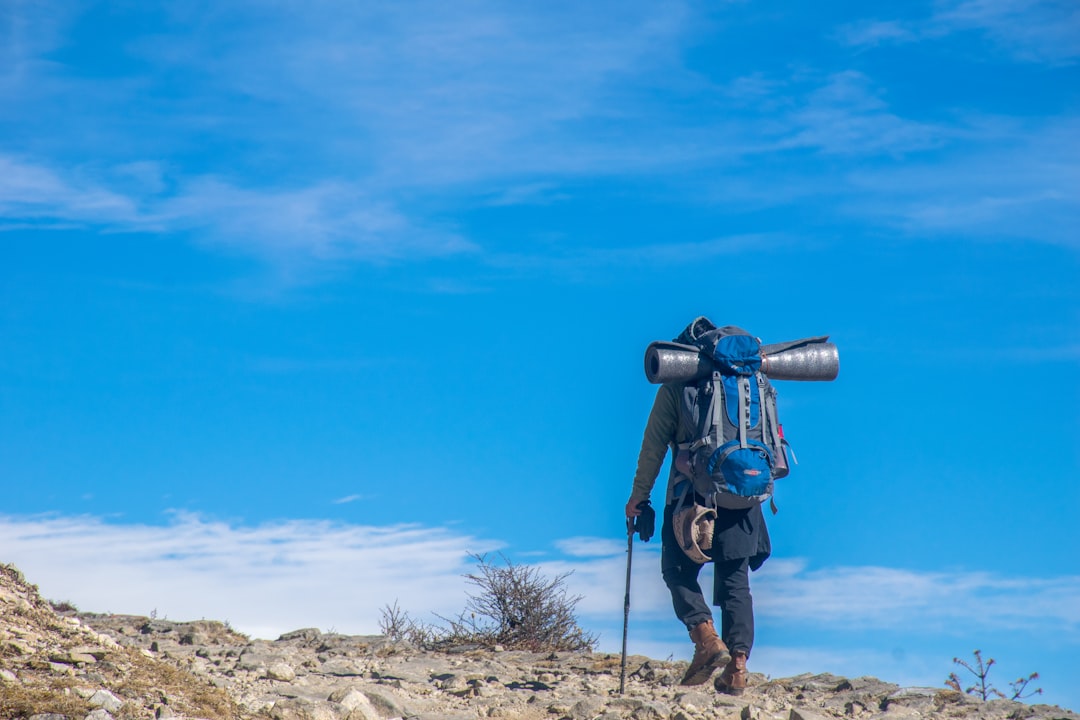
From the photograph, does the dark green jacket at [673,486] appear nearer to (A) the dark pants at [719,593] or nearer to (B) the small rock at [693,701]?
(A) the dark pants at [719,593]

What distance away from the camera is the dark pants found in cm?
1008

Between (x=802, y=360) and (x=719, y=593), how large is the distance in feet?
6.82

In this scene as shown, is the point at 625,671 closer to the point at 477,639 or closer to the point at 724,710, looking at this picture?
the point at 724,710

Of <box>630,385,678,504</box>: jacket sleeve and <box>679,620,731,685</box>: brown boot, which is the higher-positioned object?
<box>630,385,678,504</box>: jacket sleeve

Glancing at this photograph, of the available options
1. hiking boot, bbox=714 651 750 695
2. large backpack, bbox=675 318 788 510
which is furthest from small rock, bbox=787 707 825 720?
large backpack, bbox=675 318 788 510

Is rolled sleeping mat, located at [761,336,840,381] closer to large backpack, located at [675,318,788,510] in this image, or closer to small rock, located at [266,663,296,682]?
large backpack, located at [675,318,788,510]

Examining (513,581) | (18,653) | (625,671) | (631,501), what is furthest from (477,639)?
(18,653)

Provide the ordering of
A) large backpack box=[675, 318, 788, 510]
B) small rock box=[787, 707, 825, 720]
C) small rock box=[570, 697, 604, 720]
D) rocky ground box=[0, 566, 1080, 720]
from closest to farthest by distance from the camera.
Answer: rocky ground box=[0, 566, 1080, 720]
small rock box=[570, 697, 604, 720]
small rock box=[787, 707, 825, 720]
large backpack box=[675, 318, 788, 510]

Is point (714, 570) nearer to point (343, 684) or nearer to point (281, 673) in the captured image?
point (343, 684)

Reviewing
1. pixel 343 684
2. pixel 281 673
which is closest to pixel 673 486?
pixel 343 684

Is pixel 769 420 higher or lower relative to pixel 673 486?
higher

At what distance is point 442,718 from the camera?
A: 30.3ft

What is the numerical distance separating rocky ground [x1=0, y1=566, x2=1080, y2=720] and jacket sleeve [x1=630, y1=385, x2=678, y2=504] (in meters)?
1.77

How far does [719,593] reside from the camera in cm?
1024
